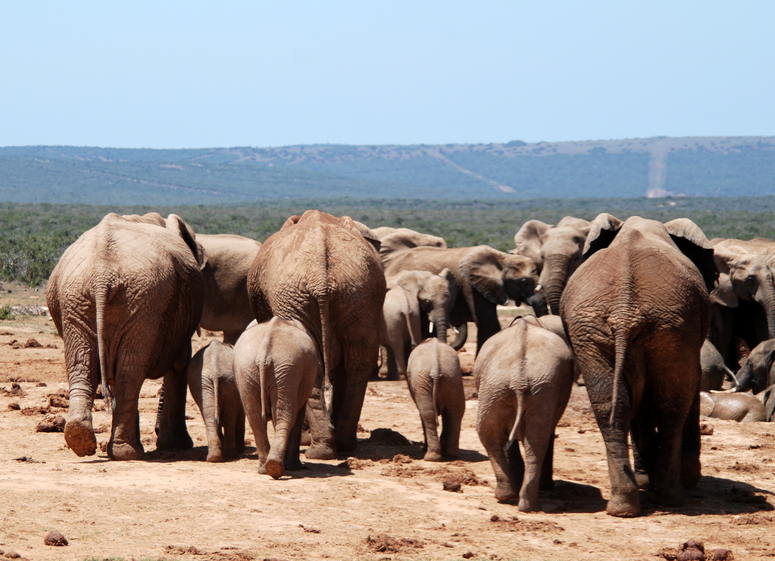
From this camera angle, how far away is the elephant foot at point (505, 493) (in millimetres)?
7750

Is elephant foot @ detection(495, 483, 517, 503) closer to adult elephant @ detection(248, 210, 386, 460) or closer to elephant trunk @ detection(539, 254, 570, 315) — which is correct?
adult elephant @ detection(248, 210, 386, 460)

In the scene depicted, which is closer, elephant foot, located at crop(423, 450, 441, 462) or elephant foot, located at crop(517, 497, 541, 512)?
elephant foot, located at crop(517, 497, 541, 512)

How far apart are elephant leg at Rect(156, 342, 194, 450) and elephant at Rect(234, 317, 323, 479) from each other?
142cm

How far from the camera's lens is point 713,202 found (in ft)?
449

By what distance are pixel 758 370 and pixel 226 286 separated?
6.97 metres

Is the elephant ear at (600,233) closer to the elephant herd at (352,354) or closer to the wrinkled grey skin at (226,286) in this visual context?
the elephant herd at (352,354)

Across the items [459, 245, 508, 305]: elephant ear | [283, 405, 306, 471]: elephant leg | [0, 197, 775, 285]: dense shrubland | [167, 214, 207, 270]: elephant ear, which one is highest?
[167, 214, 207, 270]: elephant ear

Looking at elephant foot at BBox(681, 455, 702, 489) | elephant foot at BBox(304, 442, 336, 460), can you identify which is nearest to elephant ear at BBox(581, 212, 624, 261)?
elephant foot at BBox(681, 455, 702, 489)

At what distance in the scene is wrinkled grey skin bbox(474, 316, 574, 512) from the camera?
294 inches

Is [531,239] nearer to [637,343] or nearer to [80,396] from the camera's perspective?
[80,396]

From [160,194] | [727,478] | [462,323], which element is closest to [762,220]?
[462,323]

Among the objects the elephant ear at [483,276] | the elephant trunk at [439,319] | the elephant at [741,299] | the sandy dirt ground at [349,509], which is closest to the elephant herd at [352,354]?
the sandy dirt ground at [349,509]

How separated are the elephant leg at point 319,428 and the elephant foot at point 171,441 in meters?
1.20

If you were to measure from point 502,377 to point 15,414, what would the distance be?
235 inches
